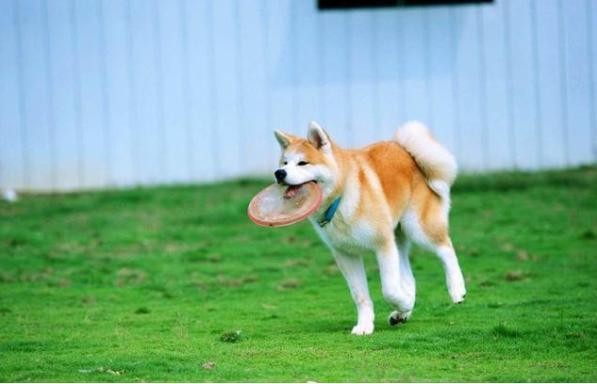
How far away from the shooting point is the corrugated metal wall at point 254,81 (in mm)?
17656

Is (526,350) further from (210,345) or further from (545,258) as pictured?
(545,258)

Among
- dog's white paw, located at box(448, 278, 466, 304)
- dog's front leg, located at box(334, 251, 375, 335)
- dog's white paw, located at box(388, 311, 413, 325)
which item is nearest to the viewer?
dog's front leg, located at box(334, 251, 375, 335)

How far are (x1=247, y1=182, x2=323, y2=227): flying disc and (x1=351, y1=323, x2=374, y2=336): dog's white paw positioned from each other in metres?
0.86

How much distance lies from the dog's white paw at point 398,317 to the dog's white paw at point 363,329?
0.91 feet

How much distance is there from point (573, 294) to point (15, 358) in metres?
4.65

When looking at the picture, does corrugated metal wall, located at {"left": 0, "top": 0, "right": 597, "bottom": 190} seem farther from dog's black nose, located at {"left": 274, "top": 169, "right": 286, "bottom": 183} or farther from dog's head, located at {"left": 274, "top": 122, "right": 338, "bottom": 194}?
dog's black nose, located at {"left": 274, "top": 169, "right": 286, "bottom": 183}

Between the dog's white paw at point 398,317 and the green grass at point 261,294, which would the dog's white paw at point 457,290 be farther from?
the dog's white paw at point 398,317

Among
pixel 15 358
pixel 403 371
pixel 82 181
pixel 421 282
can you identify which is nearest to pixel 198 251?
pixel 421 282

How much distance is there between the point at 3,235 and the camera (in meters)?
14.9

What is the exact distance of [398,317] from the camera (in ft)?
31.4

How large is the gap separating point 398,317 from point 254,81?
850 centimetres

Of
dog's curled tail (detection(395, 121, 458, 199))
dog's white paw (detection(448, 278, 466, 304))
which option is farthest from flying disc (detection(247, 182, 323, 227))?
dog's white paw (detection(448, 278, 466, 304))

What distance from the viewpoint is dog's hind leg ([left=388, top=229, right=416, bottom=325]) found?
376 inches

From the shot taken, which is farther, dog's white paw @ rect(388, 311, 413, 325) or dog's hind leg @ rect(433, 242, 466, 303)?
dog's hind leg @ rect(433, 242, 466, 303)
